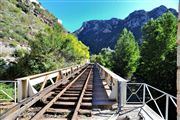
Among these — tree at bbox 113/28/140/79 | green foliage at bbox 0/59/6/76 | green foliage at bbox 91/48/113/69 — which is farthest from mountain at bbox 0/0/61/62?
green foliage at bbox 91/48/113/69

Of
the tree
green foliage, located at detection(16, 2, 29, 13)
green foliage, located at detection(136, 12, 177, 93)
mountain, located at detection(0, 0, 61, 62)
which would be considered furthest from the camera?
green foliage, located at detection(16, 2, 29, 13)

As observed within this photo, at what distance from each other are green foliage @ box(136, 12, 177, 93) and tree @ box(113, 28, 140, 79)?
22.6 ft

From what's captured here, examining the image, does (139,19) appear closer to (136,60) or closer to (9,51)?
(136,60)

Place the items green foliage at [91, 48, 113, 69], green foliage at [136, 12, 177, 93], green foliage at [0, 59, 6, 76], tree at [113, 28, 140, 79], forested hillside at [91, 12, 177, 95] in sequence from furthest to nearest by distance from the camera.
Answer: green foliage at [91, 48, 113, 69] < tree at [113, 28, 140, 79] < green foliage at [136, 12, 177, 93] < forested hillside at [91, 12, 177, 95] < green foliage at [0, 59, 6, 76]

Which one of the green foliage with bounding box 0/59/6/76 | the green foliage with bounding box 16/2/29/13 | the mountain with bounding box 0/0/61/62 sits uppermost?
the green foliage with bounding box 16/2/29/13

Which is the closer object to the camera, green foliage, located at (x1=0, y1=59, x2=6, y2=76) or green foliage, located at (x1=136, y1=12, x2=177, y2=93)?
green foliage, located at (x1=0, y1=59, x2=6, y2=76)

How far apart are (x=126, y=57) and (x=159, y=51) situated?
1243cm

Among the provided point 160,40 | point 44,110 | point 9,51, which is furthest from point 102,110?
point 160,40

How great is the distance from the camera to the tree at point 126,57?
5134 centimetres

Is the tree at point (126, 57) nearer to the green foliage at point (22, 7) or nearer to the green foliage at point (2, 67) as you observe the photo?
the green foliage at point (2, 67)

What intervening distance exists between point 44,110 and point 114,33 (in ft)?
615

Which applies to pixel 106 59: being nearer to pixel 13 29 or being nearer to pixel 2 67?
pixel 13 29

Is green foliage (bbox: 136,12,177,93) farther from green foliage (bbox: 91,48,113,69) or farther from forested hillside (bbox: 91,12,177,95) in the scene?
green foliage (bbox: 91,48,113,69)

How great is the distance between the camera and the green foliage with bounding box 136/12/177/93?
3459cm
